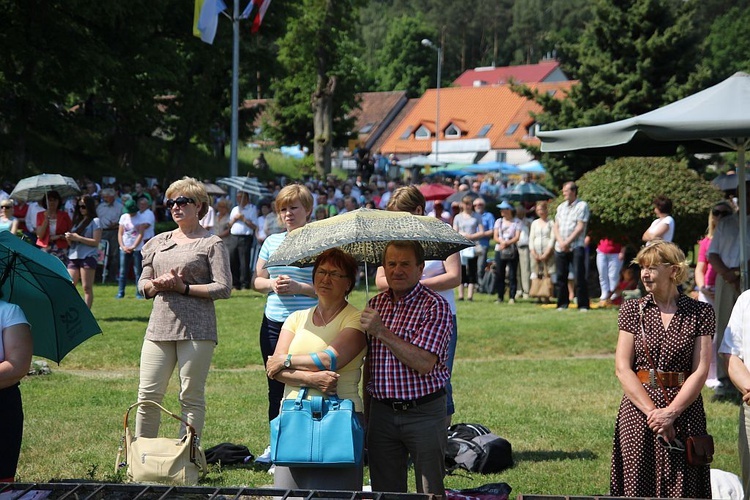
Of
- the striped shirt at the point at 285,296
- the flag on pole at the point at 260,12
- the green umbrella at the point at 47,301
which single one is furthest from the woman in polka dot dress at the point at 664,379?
the flag on pole at the point at 260,12

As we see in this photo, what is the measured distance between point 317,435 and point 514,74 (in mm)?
104882

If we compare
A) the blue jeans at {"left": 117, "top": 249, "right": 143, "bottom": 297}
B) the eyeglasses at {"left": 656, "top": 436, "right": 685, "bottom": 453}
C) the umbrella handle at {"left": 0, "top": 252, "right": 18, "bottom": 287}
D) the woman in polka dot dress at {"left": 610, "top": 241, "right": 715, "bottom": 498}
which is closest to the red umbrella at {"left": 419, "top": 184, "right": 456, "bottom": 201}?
the blue jeans at {"left": 117, "top": 249, "right": 143, "bottom": 297}

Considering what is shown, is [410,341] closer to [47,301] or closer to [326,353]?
[326,353]

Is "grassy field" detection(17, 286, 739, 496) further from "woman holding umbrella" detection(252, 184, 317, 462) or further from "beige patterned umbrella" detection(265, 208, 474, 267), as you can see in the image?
"beige patterned umbrella" detection(265, 208, 474, 267)

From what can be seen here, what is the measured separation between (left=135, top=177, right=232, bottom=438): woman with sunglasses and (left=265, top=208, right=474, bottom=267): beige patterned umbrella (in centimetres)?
182

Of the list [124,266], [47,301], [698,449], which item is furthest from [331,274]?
[124,266]

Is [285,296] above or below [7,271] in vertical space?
below

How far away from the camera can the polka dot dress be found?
5.46 metres

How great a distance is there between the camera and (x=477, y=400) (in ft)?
33.1

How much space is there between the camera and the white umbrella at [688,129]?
6887 mm

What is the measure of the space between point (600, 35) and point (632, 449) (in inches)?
1032

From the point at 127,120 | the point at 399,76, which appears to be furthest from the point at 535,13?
the point at 127,120

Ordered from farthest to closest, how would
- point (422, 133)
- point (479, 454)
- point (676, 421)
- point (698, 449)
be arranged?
point (422, 133) < point (479, 454) < point (676, 421) < point (698, 449)

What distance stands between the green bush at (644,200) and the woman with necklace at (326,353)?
13867 millimetres
